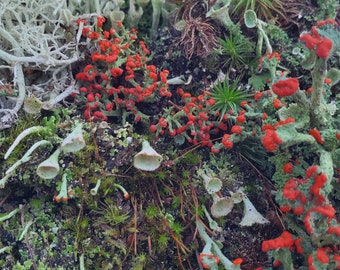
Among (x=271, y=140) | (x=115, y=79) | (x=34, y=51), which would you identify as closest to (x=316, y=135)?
(x=271, y=140)

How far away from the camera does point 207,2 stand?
2430mm

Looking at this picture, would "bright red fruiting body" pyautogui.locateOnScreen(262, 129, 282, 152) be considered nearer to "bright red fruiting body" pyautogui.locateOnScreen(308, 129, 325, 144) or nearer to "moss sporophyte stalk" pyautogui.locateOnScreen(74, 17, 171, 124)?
"bright red fruiting body" pyautogui.locateOnScreen(308, 129, 325, 144)

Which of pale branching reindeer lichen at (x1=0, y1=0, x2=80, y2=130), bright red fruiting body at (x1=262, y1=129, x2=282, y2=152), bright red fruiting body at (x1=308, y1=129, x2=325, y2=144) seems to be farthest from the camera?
pale branching reindeer lichen at (x1=0, y1=0, x2=80, y2=130)

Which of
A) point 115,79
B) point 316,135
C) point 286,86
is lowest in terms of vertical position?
point 115,79

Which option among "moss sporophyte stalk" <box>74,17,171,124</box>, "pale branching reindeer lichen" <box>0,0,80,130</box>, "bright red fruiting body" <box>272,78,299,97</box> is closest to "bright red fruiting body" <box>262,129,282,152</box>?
"bright red fruiting body" <box>272,78,299,97</box>

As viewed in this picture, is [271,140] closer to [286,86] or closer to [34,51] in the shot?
[286,86]

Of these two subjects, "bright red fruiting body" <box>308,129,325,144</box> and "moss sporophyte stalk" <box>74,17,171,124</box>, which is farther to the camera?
"moss sporophyte stalk" <box>74,17,171,124</box>

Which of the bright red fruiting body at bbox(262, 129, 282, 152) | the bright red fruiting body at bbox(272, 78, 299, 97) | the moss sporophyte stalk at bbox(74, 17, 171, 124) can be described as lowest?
the moss sporophyte stalk at bbox(74, 17, 171, 124)

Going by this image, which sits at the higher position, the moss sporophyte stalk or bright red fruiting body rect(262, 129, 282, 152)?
bright red fruiting body rect(262, 129, 282, 152)

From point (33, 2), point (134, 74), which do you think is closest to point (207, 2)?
point (134, 74)

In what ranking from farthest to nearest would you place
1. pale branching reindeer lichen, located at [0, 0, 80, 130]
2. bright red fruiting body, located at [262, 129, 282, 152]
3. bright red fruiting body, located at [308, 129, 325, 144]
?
pale branching reindeer lichen, located at [0, 0, 80, 130], bright red fruiting body, located at [308, 129, 325, 144], bright red fruiting body, located at [262, 129, 282, 152]

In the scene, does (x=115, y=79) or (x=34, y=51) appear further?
(x=115, y=79)

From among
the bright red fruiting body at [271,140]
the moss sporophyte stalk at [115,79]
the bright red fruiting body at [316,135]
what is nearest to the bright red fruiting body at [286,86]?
the bright red fruiting body at [271,140]

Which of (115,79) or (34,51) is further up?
(34,51)
